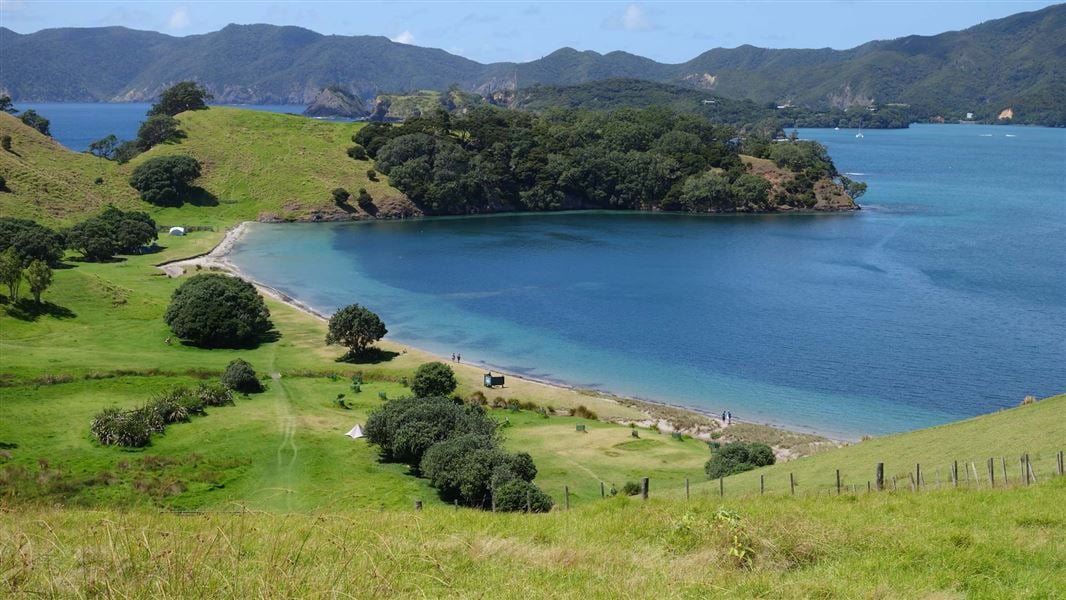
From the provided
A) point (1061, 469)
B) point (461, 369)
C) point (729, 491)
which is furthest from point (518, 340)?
point (1061, 469)

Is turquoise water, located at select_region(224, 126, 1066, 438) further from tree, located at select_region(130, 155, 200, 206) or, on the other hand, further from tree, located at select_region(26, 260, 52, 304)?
tree, located at select_region(26, 260, 52, 304)

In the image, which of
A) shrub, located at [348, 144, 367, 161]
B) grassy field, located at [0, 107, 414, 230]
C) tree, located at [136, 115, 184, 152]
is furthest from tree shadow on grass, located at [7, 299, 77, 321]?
shrub, located at [348, 144, 367, 161]

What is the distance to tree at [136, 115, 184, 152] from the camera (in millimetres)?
129625

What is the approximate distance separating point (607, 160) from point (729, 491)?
11783 cm

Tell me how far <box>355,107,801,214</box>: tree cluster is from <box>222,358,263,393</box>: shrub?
276 ft

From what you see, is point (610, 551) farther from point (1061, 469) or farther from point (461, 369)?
point (461, 369)

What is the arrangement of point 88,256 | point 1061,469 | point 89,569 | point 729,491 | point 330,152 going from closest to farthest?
point 89,569 → point 1061,469 → point 729,491 → point 88,256 → point 330,152

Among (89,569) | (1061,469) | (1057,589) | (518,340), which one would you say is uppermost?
(89,569)

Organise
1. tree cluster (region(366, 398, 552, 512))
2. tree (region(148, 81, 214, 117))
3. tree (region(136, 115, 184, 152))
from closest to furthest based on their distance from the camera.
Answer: tree cluster (region(366, 398, 552, 512))
tree (region(136, 115, 184, 152))
tree (region(148, 81, 214, 117))

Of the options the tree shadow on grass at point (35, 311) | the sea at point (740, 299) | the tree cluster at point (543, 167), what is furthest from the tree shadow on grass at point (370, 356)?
the tree cluster at point (543, 167)

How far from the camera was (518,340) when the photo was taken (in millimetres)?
61781

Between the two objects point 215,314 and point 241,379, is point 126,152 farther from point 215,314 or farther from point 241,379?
point 241,379

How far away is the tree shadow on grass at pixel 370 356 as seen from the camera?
5344 centimetres

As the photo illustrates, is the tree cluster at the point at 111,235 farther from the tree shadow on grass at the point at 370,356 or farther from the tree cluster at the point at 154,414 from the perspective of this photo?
the tree cluster at the point at 154,414
